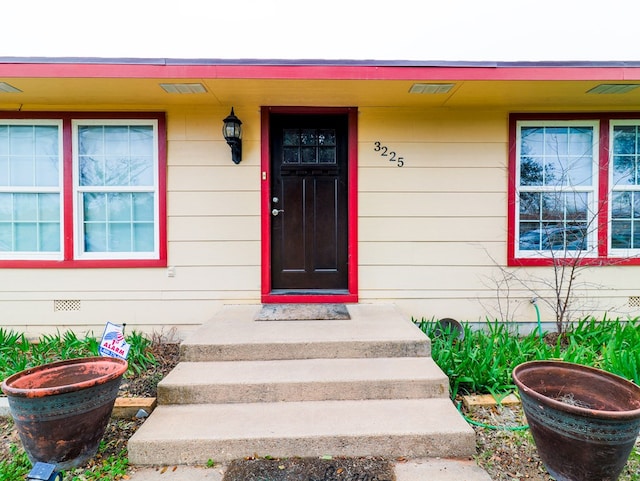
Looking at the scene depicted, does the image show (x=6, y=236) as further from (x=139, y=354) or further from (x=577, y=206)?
(x=577, y=206)

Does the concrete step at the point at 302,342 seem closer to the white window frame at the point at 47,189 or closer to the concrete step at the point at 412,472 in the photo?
the concrete step at the point at 412,472

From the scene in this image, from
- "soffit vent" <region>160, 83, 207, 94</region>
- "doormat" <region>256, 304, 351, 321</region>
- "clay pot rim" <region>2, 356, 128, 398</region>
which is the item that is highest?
"soffit vent" <region>160, 83, 207, 94</region>

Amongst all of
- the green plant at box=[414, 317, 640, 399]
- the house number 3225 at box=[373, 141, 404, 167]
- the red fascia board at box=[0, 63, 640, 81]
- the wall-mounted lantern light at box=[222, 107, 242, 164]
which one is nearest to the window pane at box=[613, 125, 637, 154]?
the red fascia board at box=[0, 63, 640, 81]

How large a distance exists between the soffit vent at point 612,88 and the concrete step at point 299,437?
3.09m

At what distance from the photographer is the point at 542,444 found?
1.80 meters

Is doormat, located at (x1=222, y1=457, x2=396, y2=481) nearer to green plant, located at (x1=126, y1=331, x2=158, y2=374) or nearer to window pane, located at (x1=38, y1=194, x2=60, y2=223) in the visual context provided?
green plant, located at (x1=126, y1=331, x2=158, y2=374)

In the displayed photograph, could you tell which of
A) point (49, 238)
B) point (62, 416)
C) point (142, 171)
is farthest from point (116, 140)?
point (62, 416)

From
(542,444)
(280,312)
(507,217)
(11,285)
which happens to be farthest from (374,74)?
(11,285)

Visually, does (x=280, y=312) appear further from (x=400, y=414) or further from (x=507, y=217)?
(x=507, y=217)

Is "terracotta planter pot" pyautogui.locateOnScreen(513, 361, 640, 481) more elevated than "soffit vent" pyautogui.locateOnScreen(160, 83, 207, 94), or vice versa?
"soffit vent" pyautogui.locateOnScreen(160, 83, 207, 94)

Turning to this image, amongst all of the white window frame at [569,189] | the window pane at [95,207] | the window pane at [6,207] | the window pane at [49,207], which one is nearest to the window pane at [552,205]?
the white window frame at [569,189]

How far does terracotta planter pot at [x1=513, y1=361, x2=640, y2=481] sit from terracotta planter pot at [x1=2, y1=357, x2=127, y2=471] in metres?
2.32

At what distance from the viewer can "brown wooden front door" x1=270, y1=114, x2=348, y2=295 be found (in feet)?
12.1

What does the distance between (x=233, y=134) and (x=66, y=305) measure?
2.41 metres
